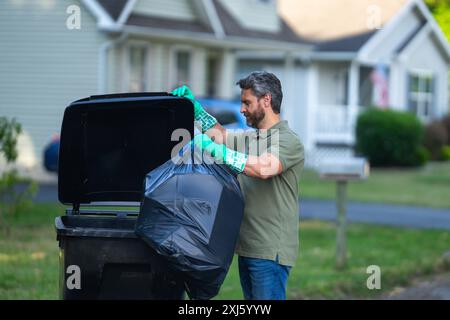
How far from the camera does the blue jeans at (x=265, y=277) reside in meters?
5.07

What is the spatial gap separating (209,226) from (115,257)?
63 centimetres

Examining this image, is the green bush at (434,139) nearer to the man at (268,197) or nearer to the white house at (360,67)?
the white house at (360,67)

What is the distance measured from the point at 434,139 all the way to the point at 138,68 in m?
12.4

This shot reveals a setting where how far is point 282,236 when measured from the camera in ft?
16.8

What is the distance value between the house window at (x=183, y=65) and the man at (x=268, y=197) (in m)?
17.9

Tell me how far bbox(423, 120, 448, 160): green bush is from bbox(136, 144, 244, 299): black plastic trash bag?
25726mm

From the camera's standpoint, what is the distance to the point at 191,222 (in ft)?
15.1

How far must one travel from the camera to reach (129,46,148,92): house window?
21.3 m

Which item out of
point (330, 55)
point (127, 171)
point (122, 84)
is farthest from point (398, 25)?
point (127, 171)

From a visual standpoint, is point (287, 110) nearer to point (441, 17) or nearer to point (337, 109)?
point (337, 109)

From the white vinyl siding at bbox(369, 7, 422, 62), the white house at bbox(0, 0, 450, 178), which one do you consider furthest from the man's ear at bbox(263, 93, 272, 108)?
the white vinyl siding at bbox(369, 7, 422, 62)

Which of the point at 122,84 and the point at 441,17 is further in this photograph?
the point at 441,17
